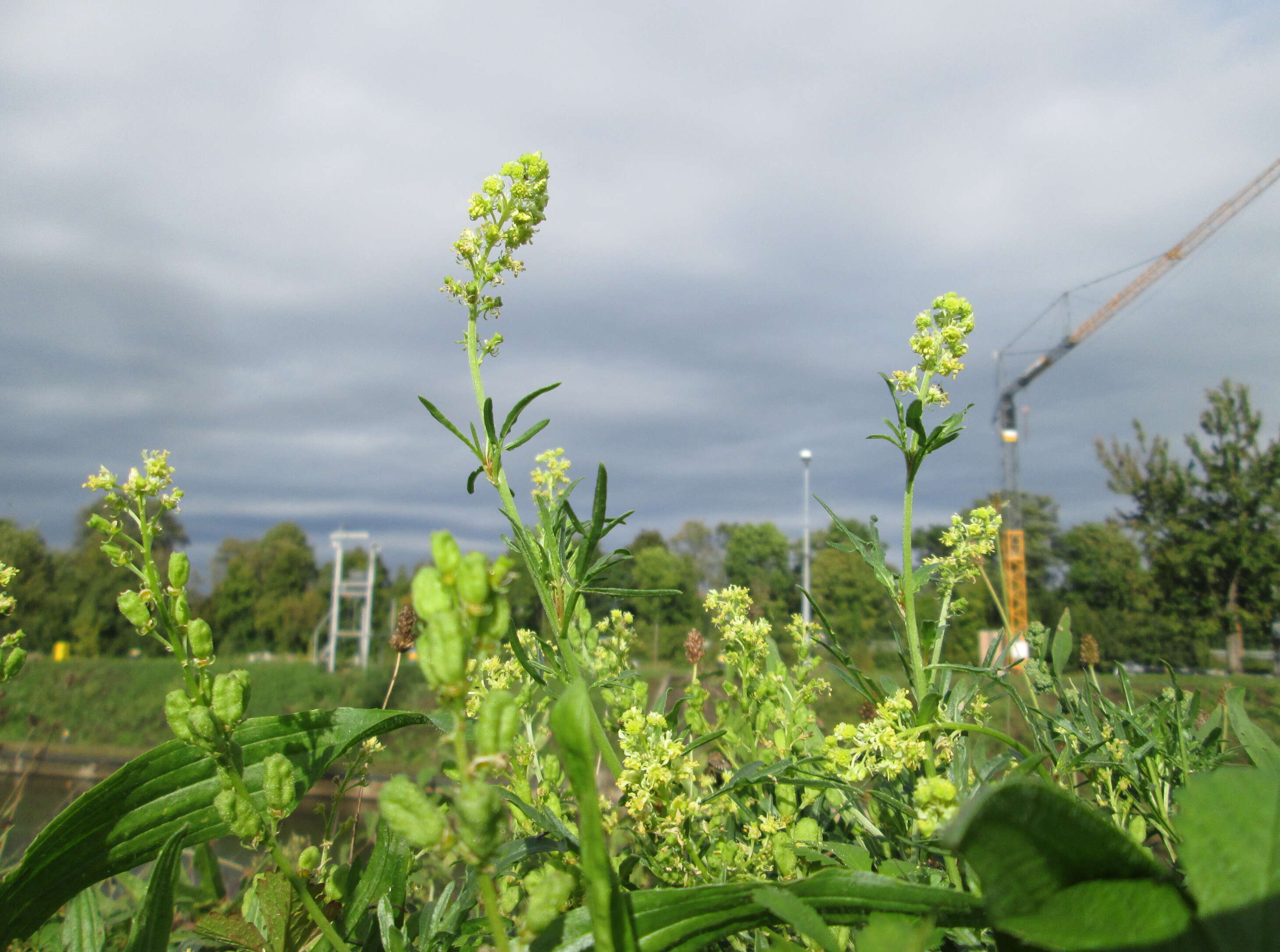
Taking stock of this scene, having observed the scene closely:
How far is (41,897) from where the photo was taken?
70 centimetres

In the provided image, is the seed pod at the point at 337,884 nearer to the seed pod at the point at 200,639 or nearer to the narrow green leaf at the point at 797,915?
A: the seed pod at the point at 200,639

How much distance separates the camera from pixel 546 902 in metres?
0.47

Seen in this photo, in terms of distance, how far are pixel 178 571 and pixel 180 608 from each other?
40 millimetres

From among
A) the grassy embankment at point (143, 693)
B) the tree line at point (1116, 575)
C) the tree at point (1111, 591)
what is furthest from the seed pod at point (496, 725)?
the grassy embankment at point (143, 693)

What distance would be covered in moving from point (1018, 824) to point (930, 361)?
75cm

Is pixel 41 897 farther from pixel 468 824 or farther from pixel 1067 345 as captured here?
pixel 1067 345

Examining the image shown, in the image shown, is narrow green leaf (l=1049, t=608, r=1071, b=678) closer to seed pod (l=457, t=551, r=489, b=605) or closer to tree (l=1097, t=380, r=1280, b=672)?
seed pod (l=457, t=551, r=489, b=605)

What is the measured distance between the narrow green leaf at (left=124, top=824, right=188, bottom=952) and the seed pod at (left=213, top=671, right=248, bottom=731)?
3.7 inches

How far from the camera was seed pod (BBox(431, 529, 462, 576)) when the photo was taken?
469 mm

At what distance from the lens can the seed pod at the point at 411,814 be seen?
45cm

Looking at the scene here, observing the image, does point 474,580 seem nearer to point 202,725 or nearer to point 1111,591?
point 202,725

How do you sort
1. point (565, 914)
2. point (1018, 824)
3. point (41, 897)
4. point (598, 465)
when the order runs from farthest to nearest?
point (598, 465) → point (41, 897) → point (565, 914) → point (1018, 824)

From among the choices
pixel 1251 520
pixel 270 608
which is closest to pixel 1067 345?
pixel 1251 520

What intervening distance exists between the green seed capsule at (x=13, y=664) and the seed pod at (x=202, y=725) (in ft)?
1.53
